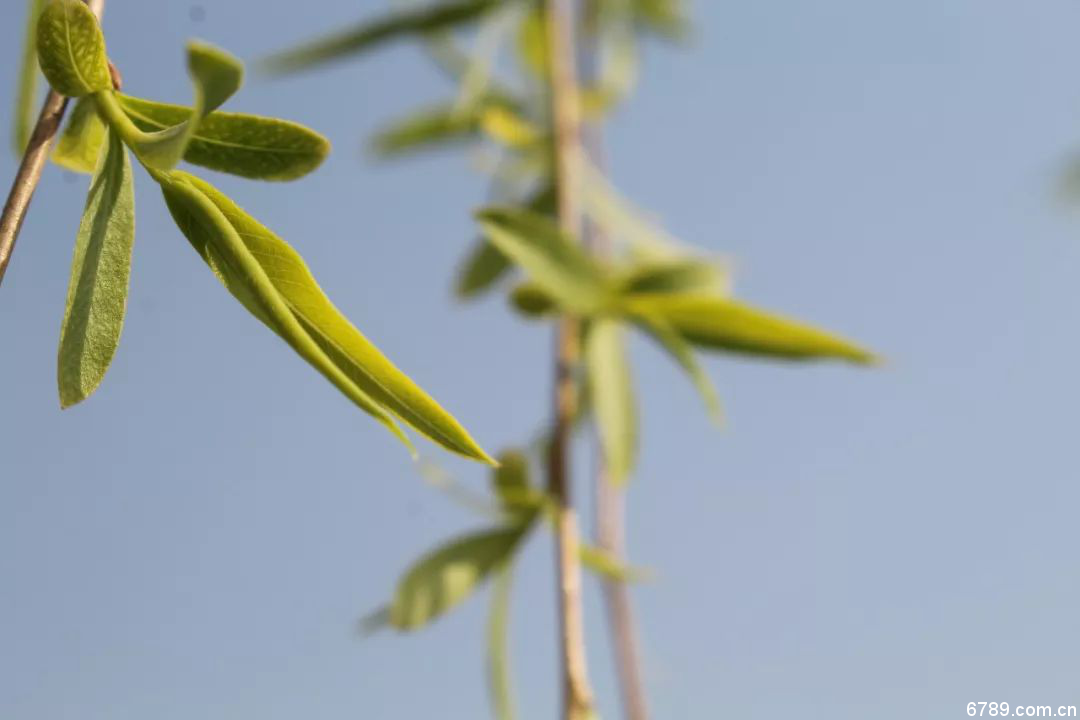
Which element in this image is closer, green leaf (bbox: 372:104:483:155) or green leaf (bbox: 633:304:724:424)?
green leaf (bbox: 633:304:724:424)

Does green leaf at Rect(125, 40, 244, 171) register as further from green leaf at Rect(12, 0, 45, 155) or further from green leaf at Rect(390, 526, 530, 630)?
green leaf at Rect(390, 526, 530, 630)

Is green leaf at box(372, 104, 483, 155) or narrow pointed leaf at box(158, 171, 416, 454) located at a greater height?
green leaf at box(372, 104, 483, 155)

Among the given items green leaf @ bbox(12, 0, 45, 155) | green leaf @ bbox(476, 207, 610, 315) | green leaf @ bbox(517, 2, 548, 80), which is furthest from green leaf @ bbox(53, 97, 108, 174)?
green leaf @ bbox(517, 2, 548, 80)

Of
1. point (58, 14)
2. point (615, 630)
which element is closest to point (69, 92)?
point (58, 14)

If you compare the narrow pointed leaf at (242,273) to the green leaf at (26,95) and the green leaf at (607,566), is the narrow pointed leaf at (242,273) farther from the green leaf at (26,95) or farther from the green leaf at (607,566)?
the green leaf at (607,566)

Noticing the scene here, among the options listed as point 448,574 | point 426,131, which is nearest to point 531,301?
point 448,574

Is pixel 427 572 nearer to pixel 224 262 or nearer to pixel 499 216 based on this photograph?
pixel 499 216
